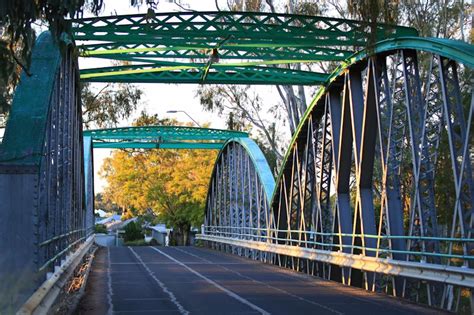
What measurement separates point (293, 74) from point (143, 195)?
4426 centimetres

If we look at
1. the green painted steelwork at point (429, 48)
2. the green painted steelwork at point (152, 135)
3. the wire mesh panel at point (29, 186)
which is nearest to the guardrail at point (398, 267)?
the green painted steelwork at point (429, 48)

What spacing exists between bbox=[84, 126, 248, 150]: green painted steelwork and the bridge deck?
57.8 ft

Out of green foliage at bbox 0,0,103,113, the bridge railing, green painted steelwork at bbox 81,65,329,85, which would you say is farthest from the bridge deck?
green foliage at bbox 0,0,103,113

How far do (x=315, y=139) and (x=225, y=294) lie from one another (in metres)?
8.90

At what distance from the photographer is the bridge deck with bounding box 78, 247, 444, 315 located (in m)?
15.6

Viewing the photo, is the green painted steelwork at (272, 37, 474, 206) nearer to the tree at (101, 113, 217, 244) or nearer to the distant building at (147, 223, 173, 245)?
the tree at (101, 113, 217, 244)

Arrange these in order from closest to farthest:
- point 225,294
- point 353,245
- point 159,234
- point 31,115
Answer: point 31,115 → point 225,294 → point 353,245 → point 159,234

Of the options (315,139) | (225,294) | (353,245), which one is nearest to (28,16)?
(225,294)

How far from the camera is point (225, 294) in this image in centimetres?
1878

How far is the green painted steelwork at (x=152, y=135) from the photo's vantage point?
4484 centimetres

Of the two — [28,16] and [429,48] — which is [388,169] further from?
[28,16]

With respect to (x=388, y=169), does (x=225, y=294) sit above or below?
below

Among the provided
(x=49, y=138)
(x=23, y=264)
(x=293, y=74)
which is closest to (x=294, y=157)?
(x=293, y=74)

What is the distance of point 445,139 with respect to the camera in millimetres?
27266
